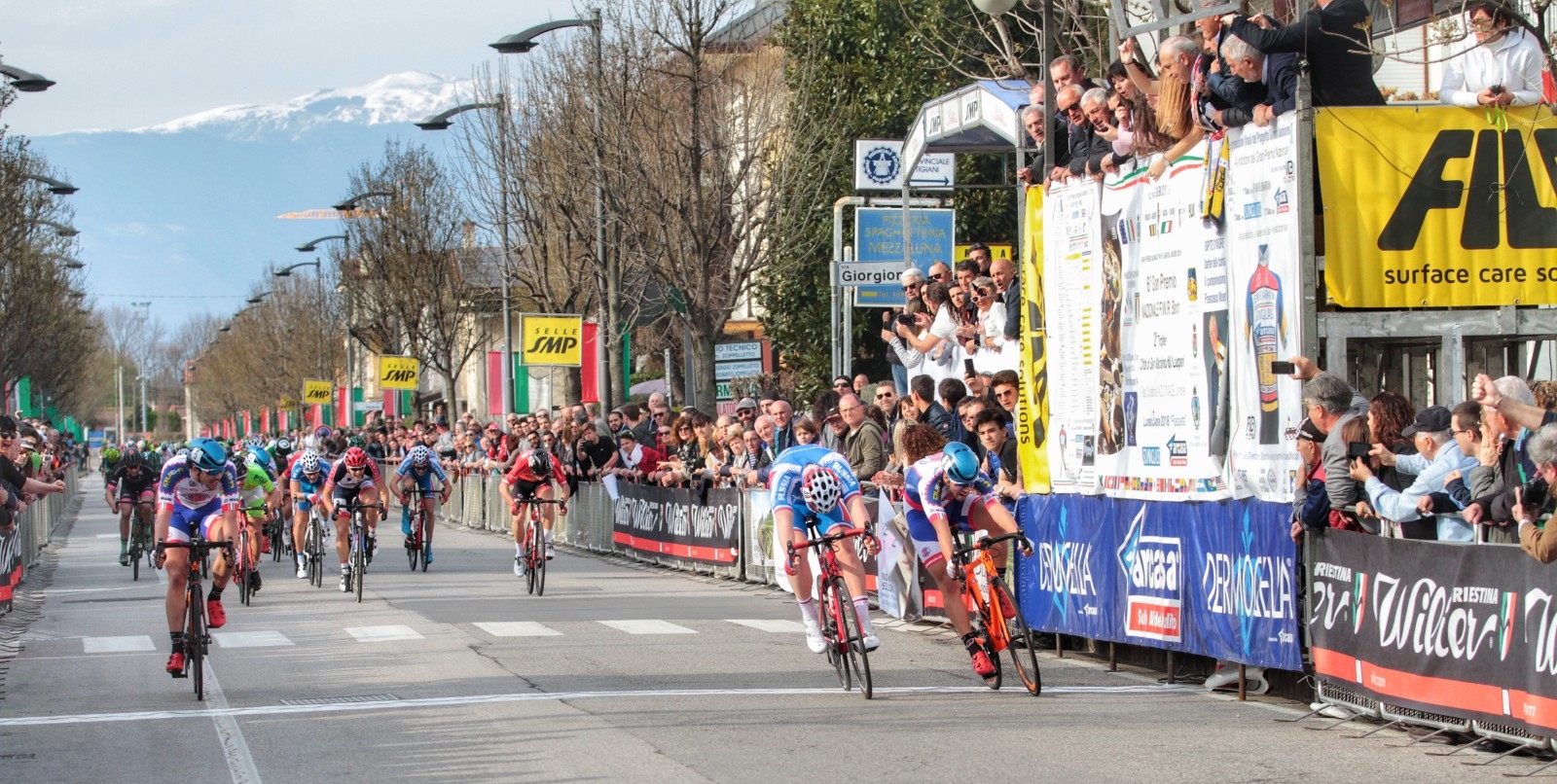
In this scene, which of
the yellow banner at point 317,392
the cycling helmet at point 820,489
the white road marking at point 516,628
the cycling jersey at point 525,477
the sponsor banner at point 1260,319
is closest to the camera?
the sponsor banner at point 1260,319

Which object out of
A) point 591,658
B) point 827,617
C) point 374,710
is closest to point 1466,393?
point 827,617

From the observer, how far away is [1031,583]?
13977 millimetres

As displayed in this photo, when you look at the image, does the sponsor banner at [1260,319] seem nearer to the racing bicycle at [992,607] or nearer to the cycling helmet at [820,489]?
the racing bicycle at [992,607]

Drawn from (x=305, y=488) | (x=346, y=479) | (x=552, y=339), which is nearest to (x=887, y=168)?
(x=346, y=479)

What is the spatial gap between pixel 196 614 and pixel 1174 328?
6.44m

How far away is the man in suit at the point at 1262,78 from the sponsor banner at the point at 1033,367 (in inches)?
117

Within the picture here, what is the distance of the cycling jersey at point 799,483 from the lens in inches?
466

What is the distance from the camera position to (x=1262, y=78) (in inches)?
454

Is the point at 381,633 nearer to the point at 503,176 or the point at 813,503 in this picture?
the point at 813,503

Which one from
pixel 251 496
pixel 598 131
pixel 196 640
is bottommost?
pixel 196 640

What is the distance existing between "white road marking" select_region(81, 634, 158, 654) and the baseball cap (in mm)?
9883

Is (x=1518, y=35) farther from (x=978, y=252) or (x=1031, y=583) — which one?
(x=978, y=252)

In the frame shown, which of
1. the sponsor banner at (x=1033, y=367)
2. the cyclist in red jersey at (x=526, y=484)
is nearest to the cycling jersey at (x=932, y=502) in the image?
the sponsor banner at (x=1033, y=367)

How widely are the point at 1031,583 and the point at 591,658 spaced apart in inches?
126
